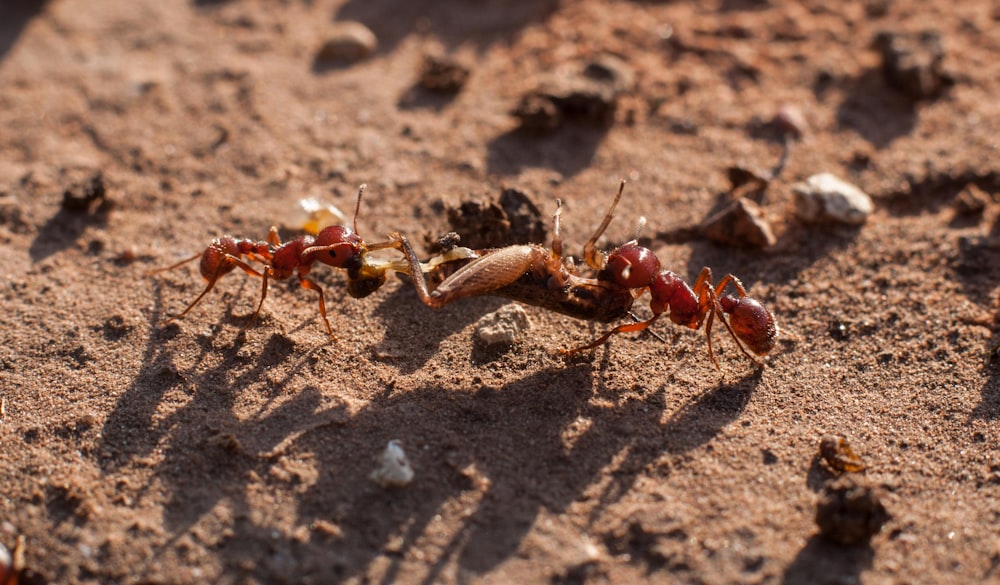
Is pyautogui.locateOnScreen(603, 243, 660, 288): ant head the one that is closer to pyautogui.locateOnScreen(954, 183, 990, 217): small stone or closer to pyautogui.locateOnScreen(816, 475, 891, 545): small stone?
pyautogui.locateOnScreen(816, 475, 891, 545): small stone

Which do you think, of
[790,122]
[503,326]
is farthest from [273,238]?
[790,122]

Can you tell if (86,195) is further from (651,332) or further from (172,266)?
(651,332)

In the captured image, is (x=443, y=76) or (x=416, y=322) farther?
(x=443, y=76)

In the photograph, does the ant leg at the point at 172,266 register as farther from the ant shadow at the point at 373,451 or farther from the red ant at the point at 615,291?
the red ant at the point at 615,291

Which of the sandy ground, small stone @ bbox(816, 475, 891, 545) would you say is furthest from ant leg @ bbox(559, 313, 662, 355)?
small stone @ bbox(816, 475, 891, 545)

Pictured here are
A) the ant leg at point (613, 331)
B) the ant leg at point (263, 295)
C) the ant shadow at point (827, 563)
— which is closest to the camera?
the ant shadow at point (827, 563)

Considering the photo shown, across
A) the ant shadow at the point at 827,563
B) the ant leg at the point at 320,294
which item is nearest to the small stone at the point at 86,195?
the ant leg at the point at 320,294
